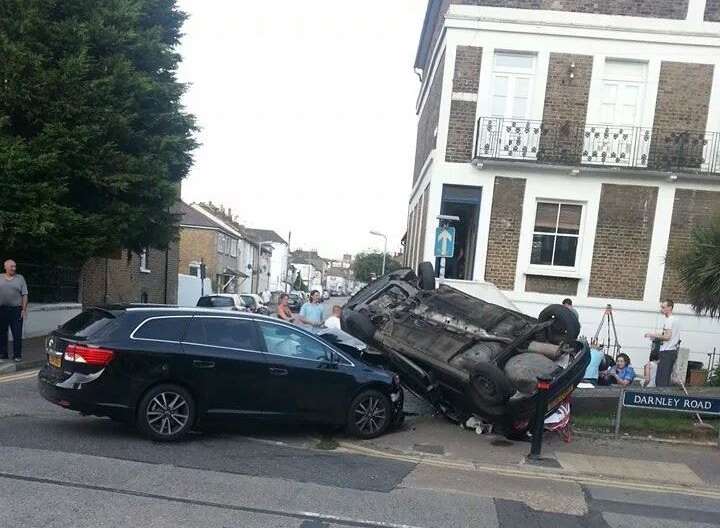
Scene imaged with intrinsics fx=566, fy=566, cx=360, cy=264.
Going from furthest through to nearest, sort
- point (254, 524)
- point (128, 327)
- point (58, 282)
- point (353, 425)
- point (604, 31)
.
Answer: point (58, 282)
point (604, 31)
point (353, 425)
point (128, 327)
point (254, 524)

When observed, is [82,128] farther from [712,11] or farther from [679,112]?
[712,11]

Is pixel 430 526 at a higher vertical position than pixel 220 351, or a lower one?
lower

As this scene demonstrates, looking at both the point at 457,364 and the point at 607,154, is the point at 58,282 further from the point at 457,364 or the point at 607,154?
the point at 607,154

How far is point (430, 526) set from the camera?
4508 mm

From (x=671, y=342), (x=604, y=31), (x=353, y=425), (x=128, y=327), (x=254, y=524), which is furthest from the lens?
(x=604, y=31)

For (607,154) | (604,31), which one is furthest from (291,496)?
(604,31)

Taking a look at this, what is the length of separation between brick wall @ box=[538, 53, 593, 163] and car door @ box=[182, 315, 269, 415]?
9960 mm

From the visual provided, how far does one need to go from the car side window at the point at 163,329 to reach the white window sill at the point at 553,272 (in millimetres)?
9877

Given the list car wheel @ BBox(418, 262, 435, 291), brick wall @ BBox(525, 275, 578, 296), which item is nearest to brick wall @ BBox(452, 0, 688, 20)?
brick wall @ BBox(525, 275, 578, 296)

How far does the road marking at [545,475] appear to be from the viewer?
19.4 ft

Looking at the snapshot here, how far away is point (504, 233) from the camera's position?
14109 mm

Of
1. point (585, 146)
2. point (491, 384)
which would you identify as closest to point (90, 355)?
point (491, 384)

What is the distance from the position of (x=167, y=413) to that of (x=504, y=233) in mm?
10102

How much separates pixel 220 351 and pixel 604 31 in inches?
485
